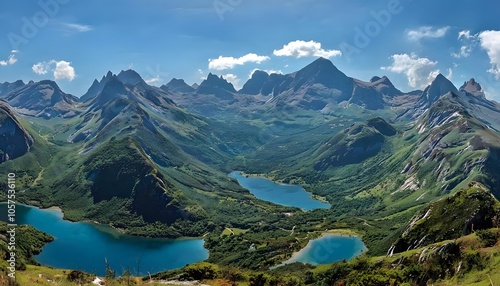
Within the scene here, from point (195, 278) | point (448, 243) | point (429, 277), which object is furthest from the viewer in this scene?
point (195, 278)

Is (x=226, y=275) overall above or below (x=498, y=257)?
above

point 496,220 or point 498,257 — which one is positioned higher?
point 496,220

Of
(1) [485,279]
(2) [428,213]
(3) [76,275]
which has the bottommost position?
(1) [485,279]

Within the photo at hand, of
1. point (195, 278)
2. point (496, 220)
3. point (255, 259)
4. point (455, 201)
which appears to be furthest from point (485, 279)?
point (255, 259)

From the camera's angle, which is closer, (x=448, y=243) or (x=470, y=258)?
(x=470, y=258)

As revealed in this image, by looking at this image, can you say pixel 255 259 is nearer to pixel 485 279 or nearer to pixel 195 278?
pixel 195 278

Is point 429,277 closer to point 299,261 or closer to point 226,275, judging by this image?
point 226,275

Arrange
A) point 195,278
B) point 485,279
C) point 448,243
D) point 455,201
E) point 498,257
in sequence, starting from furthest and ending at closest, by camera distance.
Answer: point 455,201
point 195,278
point 448,243
point 498,257
point 485,279

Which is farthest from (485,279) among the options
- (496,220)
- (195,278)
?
(195,278)

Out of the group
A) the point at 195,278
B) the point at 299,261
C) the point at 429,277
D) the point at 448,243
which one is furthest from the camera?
the point at 299,261

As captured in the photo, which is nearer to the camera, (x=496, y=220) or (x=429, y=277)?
(x=429, y=277)
